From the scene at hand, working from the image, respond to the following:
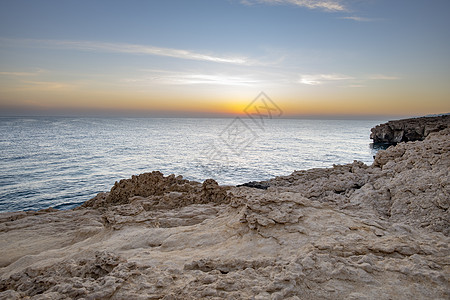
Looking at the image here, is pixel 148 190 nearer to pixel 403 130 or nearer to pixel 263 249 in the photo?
pixel 263 249

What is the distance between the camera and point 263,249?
161 inches

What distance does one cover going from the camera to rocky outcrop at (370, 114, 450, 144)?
43.7 meters

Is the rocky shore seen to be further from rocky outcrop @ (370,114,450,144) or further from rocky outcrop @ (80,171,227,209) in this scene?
rocky outcrop @ (370,114,450,144)

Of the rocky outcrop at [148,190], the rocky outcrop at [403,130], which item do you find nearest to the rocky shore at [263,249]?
the rocky outcrop at [148,190]

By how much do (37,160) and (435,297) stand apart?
3355 cm

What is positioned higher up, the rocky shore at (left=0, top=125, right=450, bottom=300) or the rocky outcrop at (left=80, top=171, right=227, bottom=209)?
the rocky shore at (left=0, top=125, right=450, bottom=300)

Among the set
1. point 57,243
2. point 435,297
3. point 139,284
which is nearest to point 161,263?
point 139,284

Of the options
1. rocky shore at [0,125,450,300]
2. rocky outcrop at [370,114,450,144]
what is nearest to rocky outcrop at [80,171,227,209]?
rocky shore at [0,125,450,300]

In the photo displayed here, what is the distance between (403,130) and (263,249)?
5484cm

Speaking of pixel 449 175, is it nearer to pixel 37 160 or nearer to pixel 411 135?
pixel 37 160

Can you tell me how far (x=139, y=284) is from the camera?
3318mm

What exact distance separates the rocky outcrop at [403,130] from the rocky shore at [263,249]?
45.9 metres

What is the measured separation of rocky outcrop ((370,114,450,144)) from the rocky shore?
4594 centimetres

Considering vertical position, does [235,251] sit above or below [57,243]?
above
